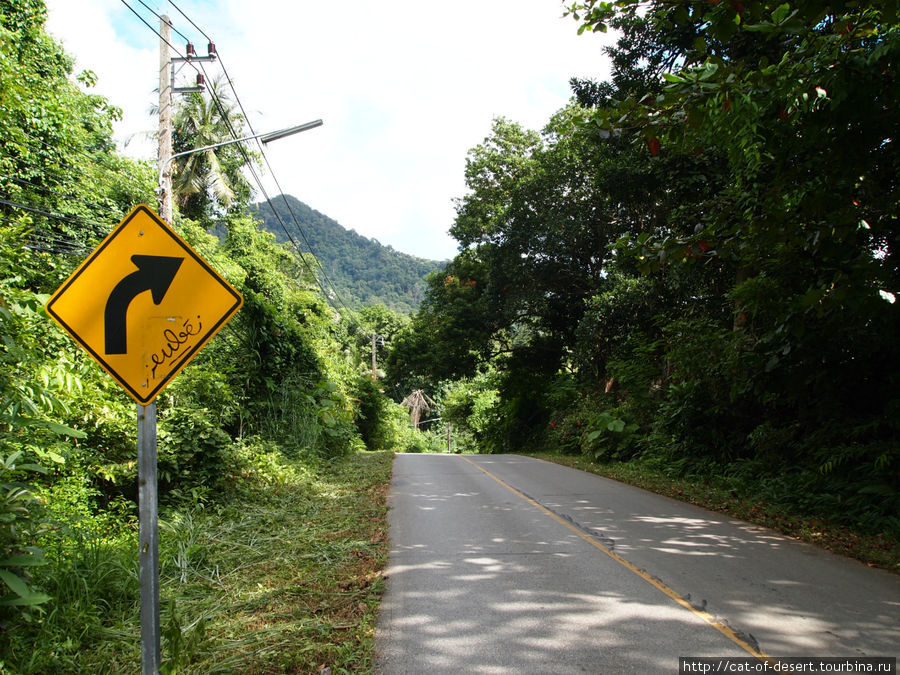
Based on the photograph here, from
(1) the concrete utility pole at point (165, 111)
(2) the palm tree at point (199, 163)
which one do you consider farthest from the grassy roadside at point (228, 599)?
(2) the palm tree at point (199, 163)

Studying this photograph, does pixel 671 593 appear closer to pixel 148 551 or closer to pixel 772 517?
pixel 148 551

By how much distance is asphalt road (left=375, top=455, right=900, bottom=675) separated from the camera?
3.82m

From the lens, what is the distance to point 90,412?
7.00m

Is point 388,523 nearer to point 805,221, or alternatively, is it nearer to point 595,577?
point 595,577

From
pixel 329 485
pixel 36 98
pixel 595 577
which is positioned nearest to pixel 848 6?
pixel 595 577

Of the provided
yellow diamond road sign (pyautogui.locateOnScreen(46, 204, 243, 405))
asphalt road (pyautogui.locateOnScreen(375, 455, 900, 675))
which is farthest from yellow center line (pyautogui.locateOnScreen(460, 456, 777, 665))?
yellow diamond road sign (pyautogui.locateOnScreen(46, 204, 243, 405))

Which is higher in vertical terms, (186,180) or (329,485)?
(186,180)

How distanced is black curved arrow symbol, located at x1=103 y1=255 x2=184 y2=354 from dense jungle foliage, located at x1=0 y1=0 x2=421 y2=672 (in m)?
1.19

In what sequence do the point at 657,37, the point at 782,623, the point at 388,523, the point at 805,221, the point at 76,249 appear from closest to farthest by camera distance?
the point at 782,623, the point at 805,221, the point at 388,523, the point at 657,37, the point at 76,249

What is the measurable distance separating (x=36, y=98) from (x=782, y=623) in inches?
681

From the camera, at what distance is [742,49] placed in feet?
35.0

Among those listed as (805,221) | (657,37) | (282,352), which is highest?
(657,37)

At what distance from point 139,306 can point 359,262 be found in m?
88.0

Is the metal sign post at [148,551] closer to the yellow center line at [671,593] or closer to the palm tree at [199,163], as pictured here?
the yellow center line at [671,593]
